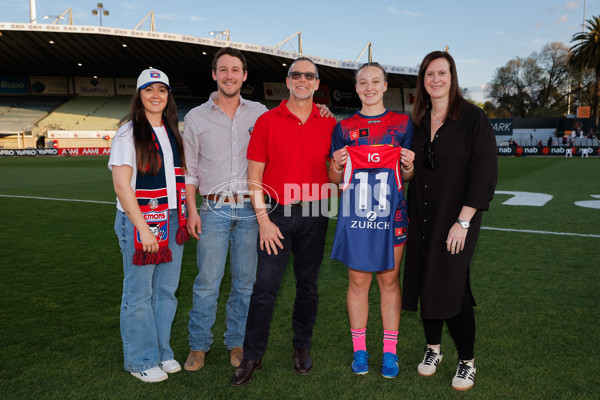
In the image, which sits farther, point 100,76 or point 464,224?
point 100,76

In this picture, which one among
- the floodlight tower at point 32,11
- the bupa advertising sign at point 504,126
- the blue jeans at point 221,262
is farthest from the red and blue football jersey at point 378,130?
the bupa advertising sign at point 504,126

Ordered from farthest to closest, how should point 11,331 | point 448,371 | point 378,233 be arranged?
point 11,331, point 448,371, point 378,233

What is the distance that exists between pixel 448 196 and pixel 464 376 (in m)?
1.19

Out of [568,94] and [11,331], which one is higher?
[568,94]

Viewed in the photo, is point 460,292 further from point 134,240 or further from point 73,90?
point 73,90

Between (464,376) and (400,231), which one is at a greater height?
(400,231)

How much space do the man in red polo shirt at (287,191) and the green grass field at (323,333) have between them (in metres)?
0.32

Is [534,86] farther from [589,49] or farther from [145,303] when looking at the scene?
[145,303]

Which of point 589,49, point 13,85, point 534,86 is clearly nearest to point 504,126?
point 589,49

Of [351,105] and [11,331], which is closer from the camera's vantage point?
[11,331]

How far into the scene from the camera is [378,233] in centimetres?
302

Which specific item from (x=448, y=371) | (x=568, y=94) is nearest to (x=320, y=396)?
(x=448, y=371)

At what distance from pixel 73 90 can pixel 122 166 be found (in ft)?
179

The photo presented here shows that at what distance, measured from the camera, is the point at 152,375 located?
315 cm
